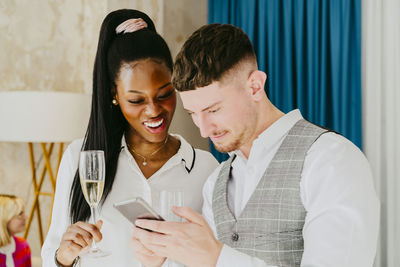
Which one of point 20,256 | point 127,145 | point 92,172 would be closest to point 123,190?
point 127,145

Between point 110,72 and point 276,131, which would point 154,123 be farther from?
point 276,131

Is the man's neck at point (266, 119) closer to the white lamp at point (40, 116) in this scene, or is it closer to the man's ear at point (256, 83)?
the man's ear at point (256, 83)

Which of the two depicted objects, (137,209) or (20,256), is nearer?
(137,209)

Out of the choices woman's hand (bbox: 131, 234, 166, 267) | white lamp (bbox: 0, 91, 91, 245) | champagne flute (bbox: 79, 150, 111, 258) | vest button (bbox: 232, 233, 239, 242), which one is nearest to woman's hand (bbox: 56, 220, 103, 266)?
champagne flute (bbox: 79, 150, 111, 258)

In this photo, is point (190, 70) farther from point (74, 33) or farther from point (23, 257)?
point (74, 33)

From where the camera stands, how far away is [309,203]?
1338mm

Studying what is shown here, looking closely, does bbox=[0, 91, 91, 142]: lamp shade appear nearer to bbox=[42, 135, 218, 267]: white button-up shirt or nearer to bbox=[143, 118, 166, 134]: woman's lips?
bbox=[42, 135, 218, 267]: white button-up shirt

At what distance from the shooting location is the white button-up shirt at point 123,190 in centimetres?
178

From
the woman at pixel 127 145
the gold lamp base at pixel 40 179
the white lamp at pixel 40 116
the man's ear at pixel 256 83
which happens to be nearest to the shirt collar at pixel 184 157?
the woman at pixel 127 145

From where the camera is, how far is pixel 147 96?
5.89ft

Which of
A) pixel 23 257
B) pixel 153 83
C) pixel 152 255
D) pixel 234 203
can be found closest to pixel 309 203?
pixel 234 203

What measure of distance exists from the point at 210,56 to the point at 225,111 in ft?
0.57

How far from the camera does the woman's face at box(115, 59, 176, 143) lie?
1.79 meters

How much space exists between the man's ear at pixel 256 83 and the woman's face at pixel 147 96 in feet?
1.33
